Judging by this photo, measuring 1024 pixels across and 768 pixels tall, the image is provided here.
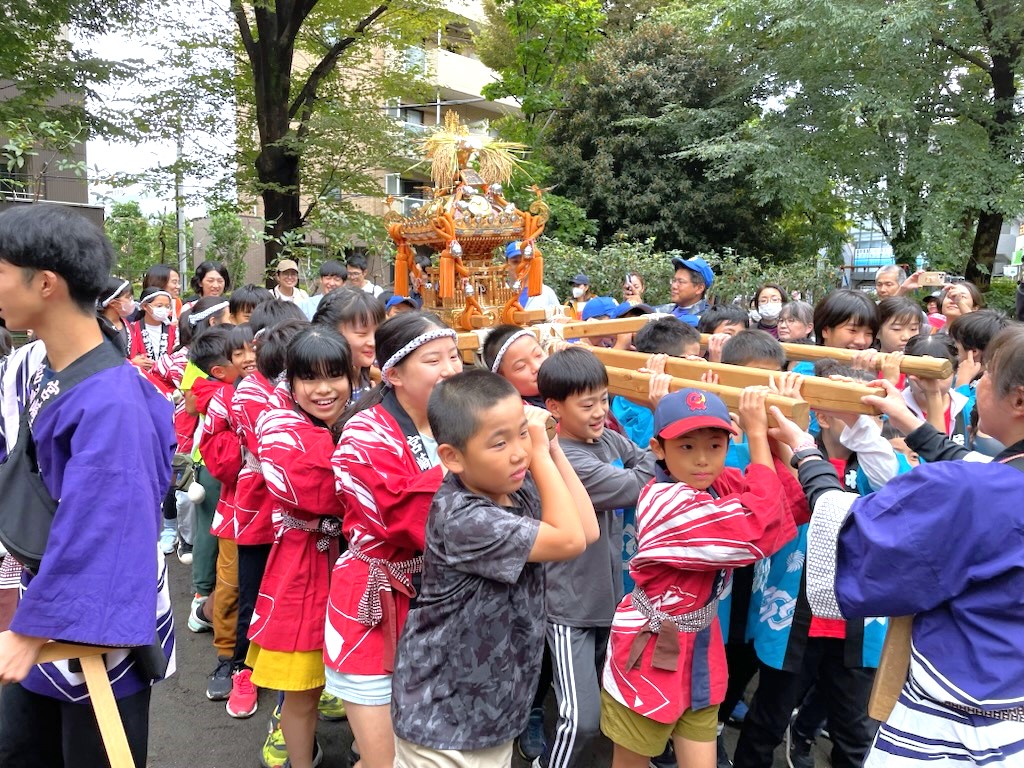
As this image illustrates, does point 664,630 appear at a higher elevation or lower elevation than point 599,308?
lower

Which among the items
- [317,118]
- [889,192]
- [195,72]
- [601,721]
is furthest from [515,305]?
[889,192]

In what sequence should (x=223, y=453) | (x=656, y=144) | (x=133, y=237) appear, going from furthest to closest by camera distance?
(x=133, y=237), (x=656, y=144), (x=223, y=453)

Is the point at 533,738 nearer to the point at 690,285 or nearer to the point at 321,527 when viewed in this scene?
the point at 321,527

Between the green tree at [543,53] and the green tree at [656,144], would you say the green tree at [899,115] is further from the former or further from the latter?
the green tree at [543,53]

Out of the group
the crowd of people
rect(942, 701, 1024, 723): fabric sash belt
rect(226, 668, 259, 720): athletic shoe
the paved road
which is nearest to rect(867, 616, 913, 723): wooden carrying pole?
the crowd of people

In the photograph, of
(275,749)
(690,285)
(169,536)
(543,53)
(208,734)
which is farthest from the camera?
(543,53)

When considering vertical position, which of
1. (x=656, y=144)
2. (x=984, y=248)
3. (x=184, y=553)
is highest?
(x=656, y=144)

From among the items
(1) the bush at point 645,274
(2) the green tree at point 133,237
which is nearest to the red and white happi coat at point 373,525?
(1) the bush at point 645,274

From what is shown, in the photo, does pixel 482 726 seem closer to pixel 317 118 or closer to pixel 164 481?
pixel 164 481

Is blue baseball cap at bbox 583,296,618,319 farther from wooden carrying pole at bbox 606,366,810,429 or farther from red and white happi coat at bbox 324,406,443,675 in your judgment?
red and white happi coat at bbox 324,406,443,675

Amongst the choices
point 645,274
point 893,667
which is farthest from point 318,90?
point 893,667

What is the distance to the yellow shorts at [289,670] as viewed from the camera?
2641mm

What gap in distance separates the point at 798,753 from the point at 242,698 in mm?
2530

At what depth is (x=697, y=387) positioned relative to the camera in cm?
240
